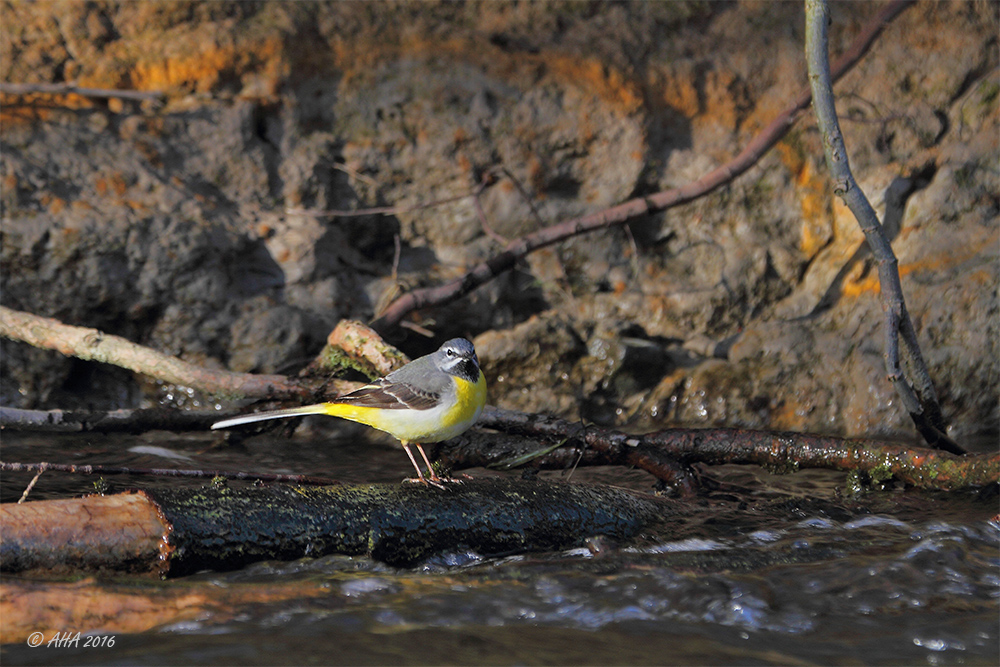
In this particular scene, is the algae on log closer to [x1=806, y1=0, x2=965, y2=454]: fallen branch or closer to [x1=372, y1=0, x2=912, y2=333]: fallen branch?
Answer: [x1=806, y1=0, x2=965, y2=454]: fallen branch

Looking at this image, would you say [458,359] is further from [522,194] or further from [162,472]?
[522,194]

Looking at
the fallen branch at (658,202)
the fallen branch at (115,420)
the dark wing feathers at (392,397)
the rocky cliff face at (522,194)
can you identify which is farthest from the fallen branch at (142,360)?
the fallen branch at (658,202)

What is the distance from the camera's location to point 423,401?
4754 mm

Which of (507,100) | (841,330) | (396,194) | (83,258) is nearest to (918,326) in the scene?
(841,330)

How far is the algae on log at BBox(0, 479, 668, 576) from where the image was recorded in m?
3.39

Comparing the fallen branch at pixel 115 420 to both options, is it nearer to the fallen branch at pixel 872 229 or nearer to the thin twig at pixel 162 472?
the thin twig at pixel 162 472

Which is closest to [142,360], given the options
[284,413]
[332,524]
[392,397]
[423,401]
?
[284,413]

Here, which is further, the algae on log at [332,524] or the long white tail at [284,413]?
the long white tail at [284,413]

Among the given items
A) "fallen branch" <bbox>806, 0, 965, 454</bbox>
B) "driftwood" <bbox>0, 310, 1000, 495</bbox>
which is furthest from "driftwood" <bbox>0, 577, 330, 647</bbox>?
"fallen branch" <bbox>806, 0, 965, 454</bbox>

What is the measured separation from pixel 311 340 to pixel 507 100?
349 cm

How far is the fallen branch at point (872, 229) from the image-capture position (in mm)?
5129

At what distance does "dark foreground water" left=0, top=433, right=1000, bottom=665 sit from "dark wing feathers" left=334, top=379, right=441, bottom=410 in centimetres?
103

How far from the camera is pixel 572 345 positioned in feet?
26.7

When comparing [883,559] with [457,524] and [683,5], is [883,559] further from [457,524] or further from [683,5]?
[683,5]
